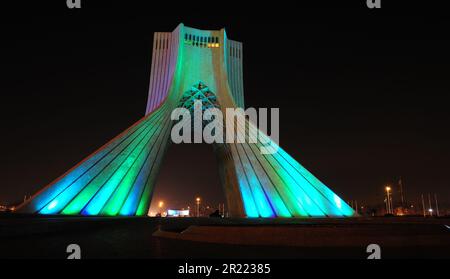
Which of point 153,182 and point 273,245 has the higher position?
point 153,182

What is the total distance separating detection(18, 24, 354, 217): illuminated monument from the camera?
35.4 ft

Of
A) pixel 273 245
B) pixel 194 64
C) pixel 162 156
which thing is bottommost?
pixel 273 245

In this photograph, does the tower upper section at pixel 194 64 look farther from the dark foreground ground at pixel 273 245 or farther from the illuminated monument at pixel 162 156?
the dark foreground ground at pixel 273 245

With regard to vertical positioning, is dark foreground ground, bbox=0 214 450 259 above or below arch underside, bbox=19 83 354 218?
below

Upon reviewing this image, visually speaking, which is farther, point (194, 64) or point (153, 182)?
point (194, 64)

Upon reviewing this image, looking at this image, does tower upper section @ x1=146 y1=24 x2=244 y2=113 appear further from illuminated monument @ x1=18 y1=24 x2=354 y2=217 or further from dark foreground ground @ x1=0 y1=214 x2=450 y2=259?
dark foreground ground @ x1=0 y1=214 x2=450 y2=259

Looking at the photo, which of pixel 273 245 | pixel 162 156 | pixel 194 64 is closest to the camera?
pixel 273 245

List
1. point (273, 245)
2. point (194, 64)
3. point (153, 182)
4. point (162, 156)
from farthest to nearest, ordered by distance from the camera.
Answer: point (194, 64) → point (162, 156) → point (153, 182) → point (273, 245)

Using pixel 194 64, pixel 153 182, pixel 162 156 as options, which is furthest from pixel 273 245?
pixel 194 64

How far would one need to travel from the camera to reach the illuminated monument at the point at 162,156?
10.8 m

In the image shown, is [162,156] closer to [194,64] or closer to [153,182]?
[153,182]

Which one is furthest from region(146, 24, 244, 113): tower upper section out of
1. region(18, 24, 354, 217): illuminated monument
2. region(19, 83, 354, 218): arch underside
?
region(19, 83, 354, 218): arch underside

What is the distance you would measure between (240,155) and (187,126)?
662cm

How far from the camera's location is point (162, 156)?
14633mm
